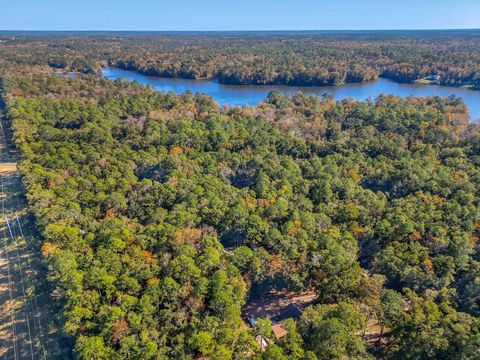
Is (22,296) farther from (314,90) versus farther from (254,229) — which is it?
(314,90)

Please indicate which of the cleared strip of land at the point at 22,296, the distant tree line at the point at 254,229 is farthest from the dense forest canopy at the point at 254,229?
the cleared strip of land at the point at 22,296

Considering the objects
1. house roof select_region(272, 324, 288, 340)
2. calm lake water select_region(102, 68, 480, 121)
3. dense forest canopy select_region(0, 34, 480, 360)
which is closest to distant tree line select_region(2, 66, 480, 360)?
dense forest canopy select_region(0, 34, 480, 360)

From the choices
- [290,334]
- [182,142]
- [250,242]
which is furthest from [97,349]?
[182,142]

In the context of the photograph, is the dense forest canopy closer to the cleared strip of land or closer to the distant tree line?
the distant tree line

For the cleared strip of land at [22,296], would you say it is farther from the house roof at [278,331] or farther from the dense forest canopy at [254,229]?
the house roof at [278,331]

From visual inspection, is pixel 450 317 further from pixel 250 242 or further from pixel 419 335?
pixel 250 242
